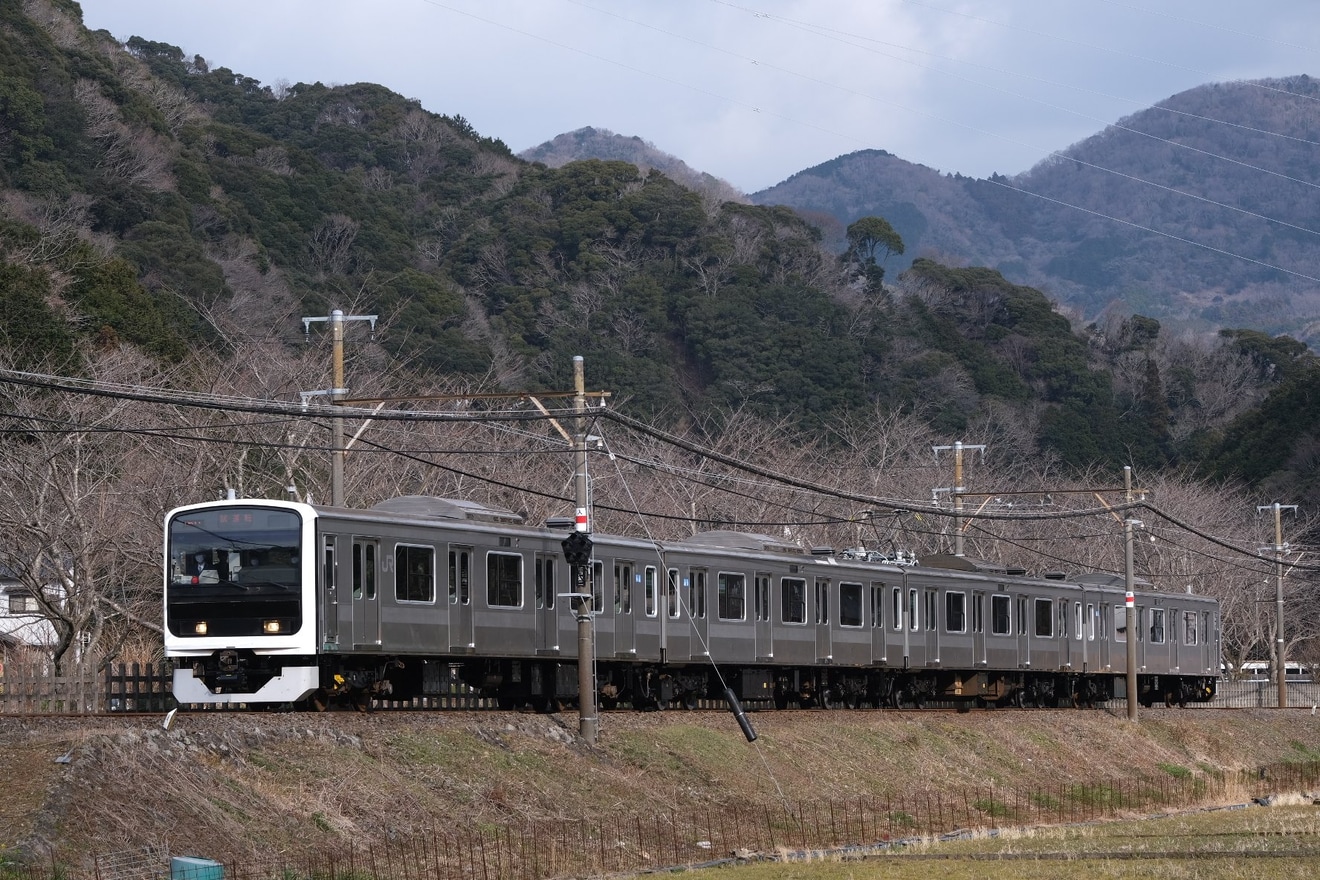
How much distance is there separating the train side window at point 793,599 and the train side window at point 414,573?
29.9ft

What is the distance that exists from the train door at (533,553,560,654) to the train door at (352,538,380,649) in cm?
352

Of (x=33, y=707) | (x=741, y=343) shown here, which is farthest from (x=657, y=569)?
(x=741, y=343)

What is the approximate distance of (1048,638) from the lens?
130 feet

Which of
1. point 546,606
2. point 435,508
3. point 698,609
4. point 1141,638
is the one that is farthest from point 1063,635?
point 435,508

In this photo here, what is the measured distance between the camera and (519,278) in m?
78.9

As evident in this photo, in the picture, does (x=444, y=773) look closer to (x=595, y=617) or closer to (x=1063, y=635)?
(x=595, y=617)

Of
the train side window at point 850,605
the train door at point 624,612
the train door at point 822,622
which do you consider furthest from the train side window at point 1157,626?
the train door at point 624,612

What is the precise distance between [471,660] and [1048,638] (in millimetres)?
18108

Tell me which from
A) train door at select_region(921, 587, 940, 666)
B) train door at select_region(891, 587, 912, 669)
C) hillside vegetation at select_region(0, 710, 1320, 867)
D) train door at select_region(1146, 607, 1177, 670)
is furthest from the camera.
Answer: train door at select_region(1146, 607, 1177, 670)

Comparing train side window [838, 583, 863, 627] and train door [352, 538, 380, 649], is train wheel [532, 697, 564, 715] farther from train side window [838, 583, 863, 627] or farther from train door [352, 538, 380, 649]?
train side window [838, 583, 863, 627]

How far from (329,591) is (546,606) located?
472cm

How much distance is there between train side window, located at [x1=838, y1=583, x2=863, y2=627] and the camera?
32.7 meters

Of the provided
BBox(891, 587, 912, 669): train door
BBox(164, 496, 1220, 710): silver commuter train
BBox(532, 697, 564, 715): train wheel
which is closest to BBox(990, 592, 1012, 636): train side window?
BBox(164, 496, 1220, 710): silver commuter train

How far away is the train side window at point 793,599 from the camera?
102 feet
